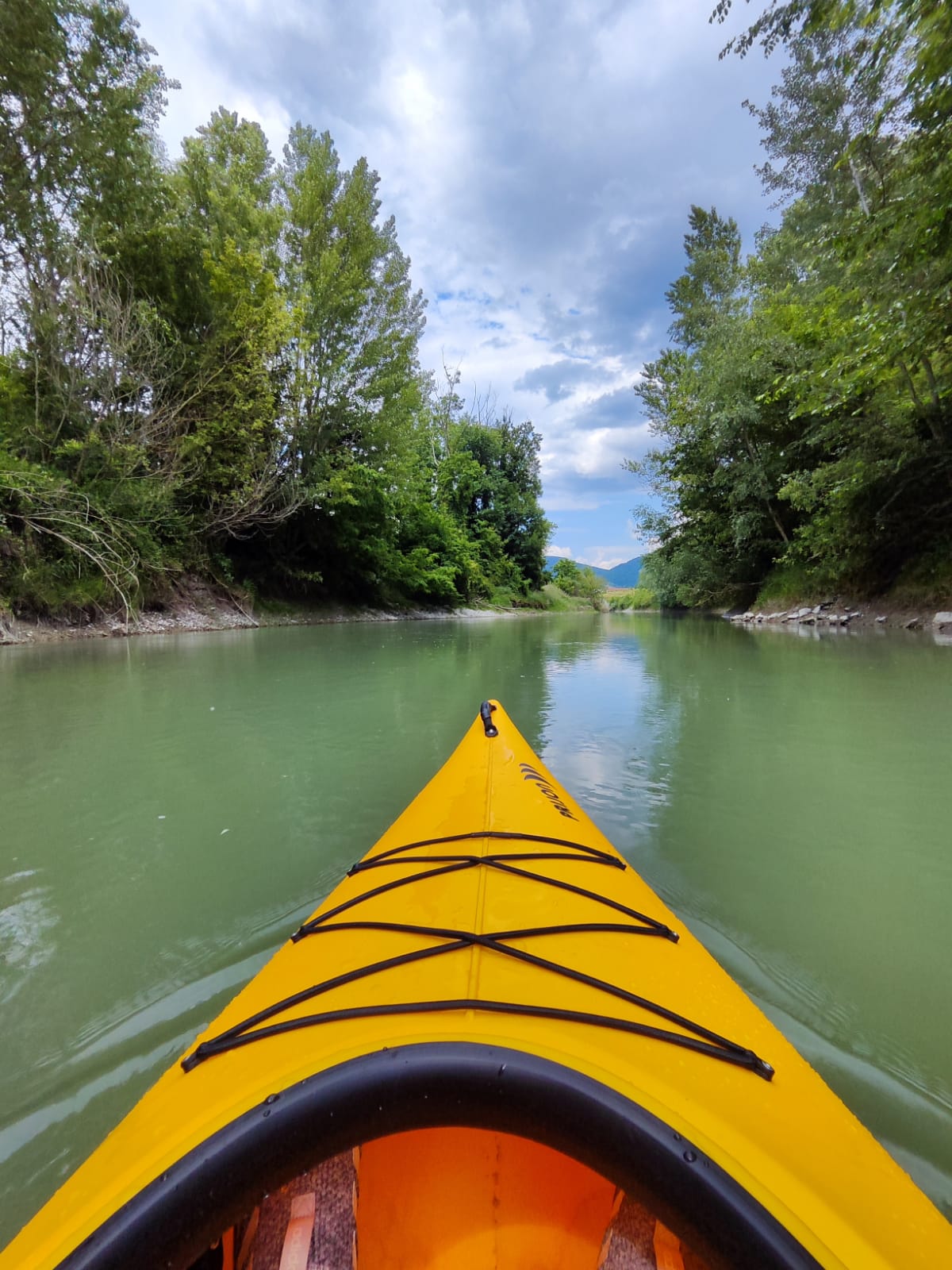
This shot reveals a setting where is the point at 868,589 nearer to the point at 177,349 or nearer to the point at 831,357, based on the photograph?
the point at 831,357

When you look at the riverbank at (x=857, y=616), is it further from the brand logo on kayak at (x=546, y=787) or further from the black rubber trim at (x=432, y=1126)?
the black rubber trim at (x=432, y=1126)

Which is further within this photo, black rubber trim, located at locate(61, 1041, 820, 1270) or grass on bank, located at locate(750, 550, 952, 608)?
grass on bank, located at locate(750, 550, 952, 608)

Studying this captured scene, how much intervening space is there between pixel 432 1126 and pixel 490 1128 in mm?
76

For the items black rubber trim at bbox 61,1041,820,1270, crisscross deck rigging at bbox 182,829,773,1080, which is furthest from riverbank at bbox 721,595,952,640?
black rubber trim at bbox 61,1041,820,1270

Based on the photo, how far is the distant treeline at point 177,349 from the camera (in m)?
8.89

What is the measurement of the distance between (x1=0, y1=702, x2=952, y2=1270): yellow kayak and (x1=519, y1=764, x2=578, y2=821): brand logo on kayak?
0.68 meters

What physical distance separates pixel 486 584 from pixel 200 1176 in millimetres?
27112

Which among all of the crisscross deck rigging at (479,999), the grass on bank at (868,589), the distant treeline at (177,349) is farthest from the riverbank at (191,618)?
the grass on bank at (868,589)

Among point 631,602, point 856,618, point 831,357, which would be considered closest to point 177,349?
point 831,357

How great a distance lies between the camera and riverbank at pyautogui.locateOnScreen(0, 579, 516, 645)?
9086mm

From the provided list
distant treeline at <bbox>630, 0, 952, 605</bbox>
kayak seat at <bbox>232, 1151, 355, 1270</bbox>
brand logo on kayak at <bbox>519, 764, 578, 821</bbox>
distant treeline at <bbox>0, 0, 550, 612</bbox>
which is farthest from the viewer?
distant treeline at <bbox>0, 0, 550, 612</bbox>

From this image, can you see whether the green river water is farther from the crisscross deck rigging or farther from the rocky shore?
the rocky shore

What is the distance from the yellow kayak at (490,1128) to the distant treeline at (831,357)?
19.7 feet

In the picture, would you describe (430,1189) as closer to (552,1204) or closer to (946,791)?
(552,1204)
